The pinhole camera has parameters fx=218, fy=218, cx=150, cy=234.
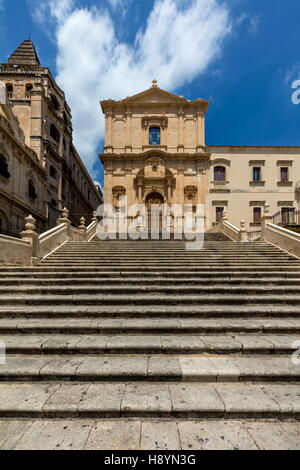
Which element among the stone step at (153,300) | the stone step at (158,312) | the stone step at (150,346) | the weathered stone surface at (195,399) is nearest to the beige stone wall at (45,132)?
the stone step at (153,300)

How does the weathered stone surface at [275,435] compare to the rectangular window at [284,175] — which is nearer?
the weathered stone surface at [275,435]

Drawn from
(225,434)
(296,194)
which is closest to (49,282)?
(225,434)

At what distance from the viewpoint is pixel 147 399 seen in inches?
106

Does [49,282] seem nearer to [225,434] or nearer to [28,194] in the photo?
[225,434]

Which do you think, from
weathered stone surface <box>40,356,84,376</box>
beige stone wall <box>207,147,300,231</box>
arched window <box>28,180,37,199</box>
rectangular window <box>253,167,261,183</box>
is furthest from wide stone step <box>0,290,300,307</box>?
rectangular window <box>253,167,261,183</box>

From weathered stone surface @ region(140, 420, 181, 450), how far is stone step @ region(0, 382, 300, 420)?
102 mm

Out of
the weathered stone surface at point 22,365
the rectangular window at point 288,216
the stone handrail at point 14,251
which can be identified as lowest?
the weathered stone surface at point 22,365

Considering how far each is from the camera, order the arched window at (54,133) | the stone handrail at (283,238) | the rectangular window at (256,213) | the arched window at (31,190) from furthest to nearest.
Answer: the arched window at (54,133), the rectangular window at (256,213), the arched window at (31,190), the stone handrail at (283,238)

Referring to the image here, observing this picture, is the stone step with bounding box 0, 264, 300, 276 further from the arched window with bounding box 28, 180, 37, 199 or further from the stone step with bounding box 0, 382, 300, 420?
the arched window with bounding box 28, 180, 37, 199

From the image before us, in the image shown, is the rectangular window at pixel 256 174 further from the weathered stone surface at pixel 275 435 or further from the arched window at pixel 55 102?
the arched window at pixel 55 102

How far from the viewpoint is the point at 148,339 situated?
388cm

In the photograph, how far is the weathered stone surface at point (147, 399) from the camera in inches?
100

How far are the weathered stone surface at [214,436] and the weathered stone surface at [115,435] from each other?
494 mm

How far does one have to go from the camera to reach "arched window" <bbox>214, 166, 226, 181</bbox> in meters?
22.6
